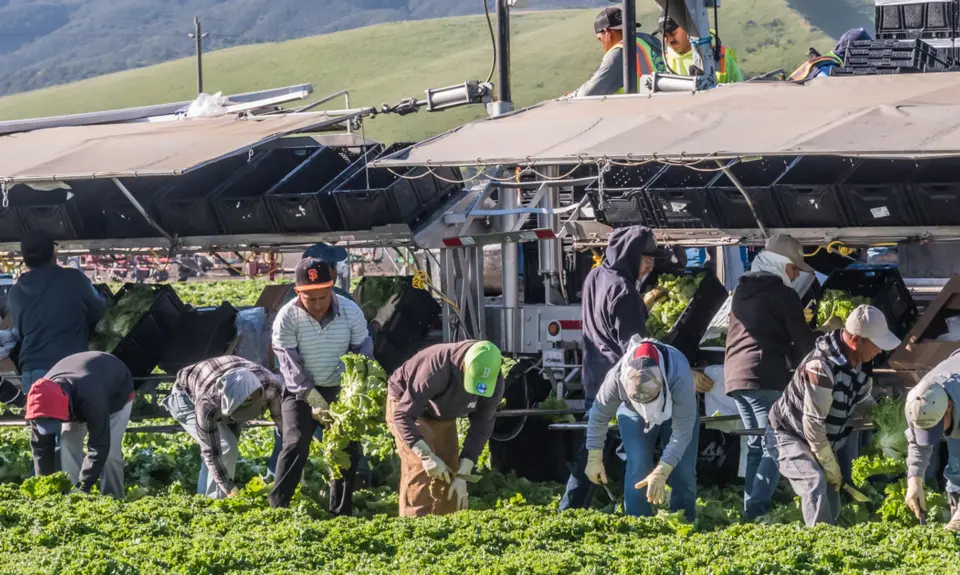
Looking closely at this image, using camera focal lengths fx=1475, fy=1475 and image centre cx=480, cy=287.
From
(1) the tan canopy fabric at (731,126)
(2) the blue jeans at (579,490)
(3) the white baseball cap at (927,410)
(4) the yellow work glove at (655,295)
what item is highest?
(1) the tan canopy fabric at (731,126)

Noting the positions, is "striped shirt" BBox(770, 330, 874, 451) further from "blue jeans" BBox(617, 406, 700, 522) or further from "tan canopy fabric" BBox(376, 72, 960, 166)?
"tan canopy fabric" BBox(376, 72, 960, 166)

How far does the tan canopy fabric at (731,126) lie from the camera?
8984 millimetres

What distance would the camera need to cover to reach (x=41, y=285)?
11.0 m

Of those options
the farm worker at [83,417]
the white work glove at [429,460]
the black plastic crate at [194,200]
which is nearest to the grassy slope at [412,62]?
the black plastic crate at [194,200]

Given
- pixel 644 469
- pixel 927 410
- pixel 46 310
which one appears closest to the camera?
pixel 927 410

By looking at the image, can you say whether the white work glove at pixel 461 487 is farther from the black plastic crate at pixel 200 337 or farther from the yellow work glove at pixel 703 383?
the black plastic crate at pixel 200 337

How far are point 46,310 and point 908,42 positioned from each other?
7.59 m

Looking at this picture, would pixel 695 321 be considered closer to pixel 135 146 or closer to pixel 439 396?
pixel 439 396

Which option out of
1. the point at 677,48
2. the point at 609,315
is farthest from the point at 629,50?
the point at 609,315

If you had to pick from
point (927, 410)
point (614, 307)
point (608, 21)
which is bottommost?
point (927, 410)

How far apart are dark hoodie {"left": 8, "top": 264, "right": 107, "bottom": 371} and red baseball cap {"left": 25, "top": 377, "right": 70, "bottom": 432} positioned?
1.76 metres

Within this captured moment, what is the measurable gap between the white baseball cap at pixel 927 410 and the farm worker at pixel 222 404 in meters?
3.91

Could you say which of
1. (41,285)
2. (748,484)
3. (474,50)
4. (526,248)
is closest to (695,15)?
(526,248)

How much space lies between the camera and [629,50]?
487 inches
